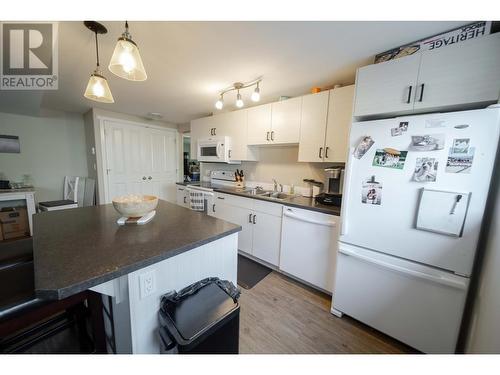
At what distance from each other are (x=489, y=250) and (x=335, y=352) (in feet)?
3.71

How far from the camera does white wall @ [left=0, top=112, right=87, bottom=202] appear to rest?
3.17m

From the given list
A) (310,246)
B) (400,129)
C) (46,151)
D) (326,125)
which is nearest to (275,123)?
(326,125)

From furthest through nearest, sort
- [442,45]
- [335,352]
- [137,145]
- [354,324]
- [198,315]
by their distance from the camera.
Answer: [137,145]
[354,324]
[335,352]
[442,45]
[198,315]

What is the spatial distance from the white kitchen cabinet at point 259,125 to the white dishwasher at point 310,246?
1050mm

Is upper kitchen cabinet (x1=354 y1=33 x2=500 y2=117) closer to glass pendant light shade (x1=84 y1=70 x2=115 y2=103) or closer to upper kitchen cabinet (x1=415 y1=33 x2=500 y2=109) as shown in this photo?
upper kitchen cabinet (x1=415 y1=33 x2=500 y2=109)

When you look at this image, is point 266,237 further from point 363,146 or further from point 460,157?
point 460,157

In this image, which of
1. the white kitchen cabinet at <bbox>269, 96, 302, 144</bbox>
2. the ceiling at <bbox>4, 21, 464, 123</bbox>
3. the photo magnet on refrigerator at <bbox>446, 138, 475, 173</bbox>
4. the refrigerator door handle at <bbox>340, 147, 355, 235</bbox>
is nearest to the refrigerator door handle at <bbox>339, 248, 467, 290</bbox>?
the refrigerator door handle at <bbox>340, 147, 355, 235</bbox>

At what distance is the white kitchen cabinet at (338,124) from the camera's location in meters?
1.81

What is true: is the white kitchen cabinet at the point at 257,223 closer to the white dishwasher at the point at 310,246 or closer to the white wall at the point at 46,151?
the white dishwasher at the point at 310,246

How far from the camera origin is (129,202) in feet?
3.96

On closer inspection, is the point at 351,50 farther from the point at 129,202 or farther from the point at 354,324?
the point at 354,324

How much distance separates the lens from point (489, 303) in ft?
3.20

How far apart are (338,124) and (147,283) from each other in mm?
2023
